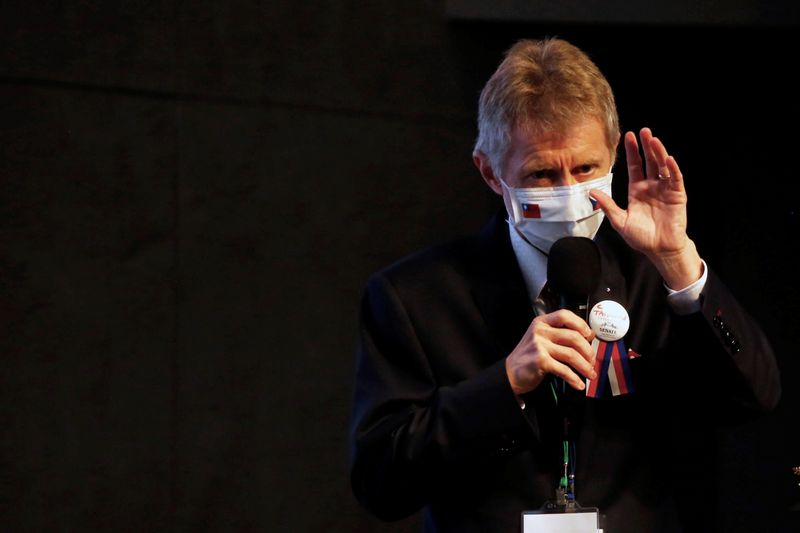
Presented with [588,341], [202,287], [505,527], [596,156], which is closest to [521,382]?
[588,341]

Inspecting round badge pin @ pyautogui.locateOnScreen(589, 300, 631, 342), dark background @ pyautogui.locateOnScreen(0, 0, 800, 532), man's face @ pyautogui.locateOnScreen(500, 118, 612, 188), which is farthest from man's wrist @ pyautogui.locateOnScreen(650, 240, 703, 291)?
dark background @ pyautogui.locateOnScreen(0, 0, 800, 532)

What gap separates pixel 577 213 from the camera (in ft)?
7.07

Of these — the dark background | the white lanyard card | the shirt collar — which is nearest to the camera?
the white lanyard card

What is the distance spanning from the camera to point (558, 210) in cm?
216

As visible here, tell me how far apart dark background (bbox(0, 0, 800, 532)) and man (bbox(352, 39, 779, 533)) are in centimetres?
151

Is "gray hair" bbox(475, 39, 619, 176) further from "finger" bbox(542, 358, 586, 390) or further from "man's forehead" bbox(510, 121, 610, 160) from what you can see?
"finger" bbox(542, 358, 586, 390)

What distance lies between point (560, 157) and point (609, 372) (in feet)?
1.32

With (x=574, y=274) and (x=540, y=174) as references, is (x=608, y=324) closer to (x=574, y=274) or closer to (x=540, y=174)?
(x=574, y=274)

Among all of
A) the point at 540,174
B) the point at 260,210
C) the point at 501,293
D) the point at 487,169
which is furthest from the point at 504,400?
the point at 260,210

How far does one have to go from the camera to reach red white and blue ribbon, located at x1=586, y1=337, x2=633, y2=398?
82.7 inches

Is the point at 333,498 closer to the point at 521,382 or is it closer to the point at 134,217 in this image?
the point at 134,217

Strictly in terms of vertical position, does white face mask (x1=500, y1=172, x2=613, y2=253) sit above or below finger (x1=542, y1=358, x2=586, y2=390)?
above

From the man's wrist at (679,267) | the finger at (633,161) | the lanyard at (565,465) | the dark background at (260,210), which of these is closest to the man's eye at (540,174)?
the finger at (633,161)

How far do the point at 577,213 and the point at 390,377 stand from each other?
1.49 ft
